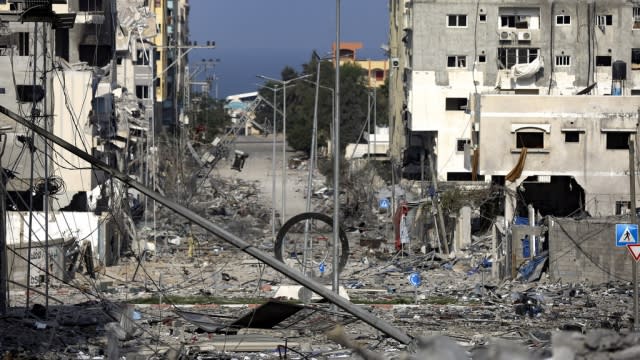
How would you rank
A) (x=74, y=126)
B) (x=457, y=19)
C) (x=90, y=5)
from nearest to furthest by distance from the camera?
1. (x=74, y=126)
2. (x=90, y=5)
3. (x=457, y=19)

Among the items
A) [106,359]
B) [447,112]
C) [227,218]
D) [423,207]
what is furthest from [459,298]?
[447,112]

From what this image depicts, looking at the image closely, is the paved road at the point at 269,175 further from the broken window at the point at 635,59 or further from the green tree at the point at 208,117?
the broken window at the point at 635,59

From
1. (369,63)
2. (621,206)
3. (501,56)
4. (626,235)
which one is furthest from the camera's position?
(369,63)

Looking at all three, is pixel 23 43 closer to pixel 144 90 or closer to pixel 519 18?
pixel 519 18

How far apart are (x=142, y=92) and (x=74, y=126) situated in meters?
31.6

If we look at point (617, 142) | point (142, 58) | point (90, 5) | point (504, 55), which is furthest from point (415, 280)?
point (142, 58)

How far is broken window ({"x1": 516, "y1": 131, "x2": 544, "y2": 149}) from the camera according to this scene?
4303cm

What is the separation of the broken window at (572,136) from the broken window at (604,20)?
48.5 feet

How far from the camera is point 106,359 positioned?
1734 cm

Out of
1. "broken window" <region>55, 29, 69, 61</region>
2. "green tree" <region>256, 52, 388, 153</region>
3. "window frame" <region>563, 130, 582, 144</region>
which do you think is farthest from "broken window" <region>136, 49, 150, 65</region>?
"window frame" <region>563, 130, 582, 144</region>

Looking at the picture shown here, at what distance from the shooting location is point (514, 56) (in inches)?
2250

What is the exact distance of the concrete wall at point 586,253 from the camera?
30.1m

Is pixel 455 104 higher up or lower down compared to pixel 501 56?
lower down

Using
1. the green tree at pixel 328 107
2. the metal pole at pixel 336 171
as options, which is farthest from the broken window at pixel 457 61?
the metal pole at pixel 336 171
